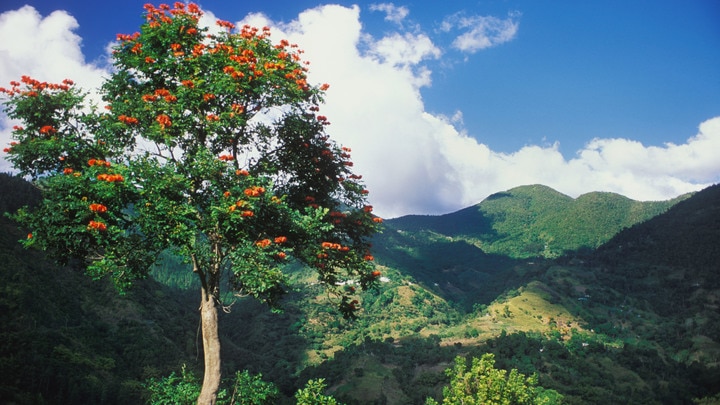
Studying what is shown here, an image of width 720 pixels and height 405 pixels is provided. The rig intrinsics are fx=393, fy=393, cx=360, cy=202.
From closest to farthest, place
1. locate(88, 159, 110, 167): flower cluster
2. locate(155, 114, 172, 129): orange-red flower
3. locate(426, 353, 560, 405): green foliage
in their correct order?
locate(88, 159, 110, 167): flower cluster
locate(155, 114, 172, 129): orange-red flower
locate(426, 353, 560, 405): green foliage

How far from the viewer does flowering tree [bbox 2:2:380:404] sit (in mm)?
7336

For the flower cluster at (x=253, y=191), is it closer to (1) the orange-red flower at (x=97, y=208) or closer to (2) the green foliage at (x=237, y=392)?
(1) the orange-red flower at (x=97, y=208)

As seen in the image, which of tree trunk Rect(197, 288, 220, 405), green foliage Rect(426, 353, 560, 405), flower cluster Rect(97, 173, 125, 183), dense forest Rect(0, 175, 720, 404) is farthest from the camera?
dense forest Rect(0, 175, 720, 404)

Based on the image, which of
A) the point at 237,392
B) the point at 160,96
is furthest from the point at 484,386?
the point at 160,96

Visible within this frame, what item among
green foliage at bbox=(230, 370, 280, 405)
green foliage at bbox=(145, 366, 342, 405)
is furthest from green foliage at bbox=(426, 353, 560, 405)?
green foliage at bbox=(230, 370, 280, 405)

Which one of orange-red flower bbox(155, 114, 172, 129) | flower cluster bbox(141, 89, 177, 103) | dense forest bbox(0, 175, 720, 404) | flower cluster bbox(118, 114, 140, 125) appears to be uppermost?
flower cluster bbox(141, 89, 177, 103)

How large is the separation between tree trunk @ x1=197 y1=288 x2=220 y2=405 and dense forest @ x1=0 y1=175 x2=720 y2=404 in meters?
14.4

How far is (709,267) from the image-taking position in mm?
149500

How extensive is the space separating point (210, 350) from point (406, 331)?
528 ft

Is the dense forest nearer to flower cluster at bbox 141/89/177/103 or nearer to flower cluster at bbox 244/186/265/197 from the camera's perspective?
flower cluster at bbox 141/89/177/103

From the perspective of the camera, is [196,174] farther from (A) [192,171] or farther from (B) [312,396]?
(B) [312,396]

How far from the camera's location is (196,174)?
793cm

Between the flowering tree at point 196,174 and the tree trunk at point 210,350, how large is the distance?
0.03 m

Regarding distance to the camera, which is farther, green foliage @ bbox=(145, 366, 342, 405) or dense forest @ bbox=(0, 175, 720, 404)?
dense forest @ bbox=(0, 175, 720, 404)
